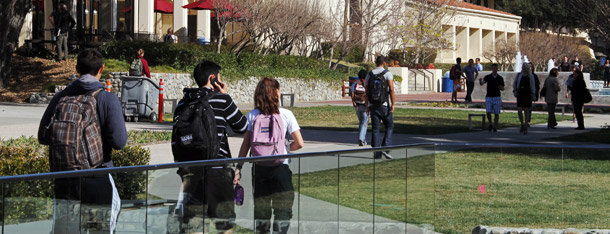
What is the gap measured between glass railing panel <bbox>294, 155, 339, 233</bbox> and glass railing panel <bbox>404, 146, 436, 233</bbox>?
883 mm

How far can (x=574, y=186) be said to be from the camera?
31.9ft

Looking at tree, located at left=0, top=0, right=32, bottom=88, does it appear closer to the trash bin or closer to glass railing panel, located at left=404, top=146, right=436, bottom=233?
the trash bin

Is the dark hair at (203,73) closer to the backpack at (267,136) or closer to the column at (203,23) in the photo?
the backpack at (267,136)

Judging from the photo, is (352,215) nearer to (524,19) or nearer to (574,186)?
(574,186)

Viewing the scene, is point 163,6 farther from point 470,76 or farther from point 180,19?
point 470,76

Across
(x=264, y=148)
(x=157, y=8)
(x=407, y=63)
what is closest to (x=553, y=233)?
(x=264, y=148)

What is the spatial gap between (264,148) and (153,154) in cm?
721

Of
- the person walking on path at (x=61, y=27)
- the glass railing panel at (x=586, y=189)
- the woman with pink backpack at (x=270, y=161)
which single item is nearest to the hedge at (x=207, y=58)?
the person walking on path at (x=61, y=27)

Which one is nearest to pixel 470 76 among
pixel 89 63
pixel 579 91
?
pixel 579 91

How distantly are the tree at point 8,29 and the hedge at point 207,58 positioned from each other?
3.99m

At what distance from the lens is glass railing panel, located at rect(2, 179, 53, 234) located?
14.5ft

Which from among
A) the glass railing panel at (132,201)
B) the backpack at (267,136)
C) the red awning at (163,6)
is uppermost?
the red awning at (163,6)

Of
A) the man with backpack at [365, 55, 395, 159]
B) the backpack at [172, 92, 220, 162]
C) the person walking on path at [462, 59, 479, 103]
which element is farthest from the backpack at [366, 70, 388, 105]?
the person walking on path at [462, 59, 479, 103]

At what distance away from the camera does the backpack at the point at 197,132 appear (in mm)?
6125
